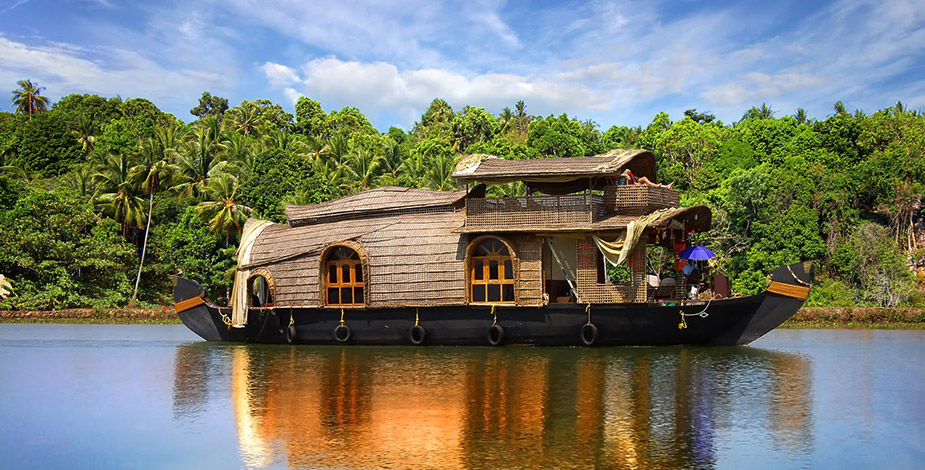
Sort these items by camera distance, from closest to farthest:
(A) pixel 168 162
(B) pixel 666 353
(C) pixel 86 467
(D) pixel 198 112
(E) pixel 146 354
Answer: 1. (C) pixel 86 467
2. (B) pixel 666 353
3. (E) pixel 146 354
4. (A) pixel 168 162
5. (D) pixel 198 112

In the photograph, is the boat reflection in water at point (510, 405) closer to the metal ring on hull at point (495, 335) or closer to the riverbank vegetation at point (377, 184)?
the metal ring on hull at point (495, 335)

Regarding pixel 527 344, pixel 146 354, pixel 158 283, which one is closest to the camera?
pixel 527 344

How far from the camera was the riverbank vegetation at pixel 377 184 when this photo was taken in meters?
25.8

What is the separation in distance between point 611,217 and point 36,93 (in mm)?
44753

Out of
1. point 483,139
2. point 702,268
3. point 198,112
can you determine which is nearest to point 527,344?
point 702,268

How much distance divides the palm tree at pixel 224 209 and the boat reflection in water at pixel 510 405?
1362 cm

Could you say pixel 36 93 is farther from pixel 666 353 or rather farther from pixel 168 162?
pixel 666 353

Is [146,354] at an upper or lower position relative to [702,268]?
lower

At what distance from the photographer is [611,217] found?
15.0 m

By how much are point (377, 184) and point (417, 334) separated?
1788cm

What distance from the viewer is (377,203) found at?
16406mm

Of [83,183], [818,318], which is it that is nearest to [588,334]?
[818,318]

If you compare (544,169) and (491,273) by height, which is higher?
(544,169)

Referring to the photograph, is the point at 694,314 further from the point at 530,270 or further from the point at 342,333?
the point at 342,333
